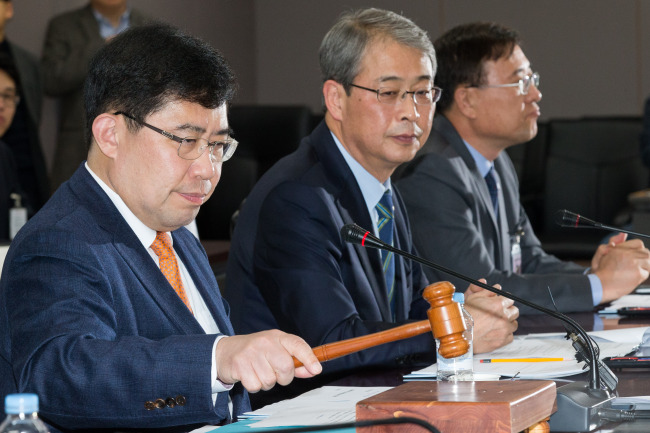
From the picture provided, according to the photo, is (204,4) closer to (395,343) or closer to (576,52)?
(576,52)

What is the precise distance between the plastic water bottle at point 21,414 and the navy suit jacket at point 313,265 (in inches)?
41.4

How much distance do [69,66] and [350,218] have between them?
3.64 m

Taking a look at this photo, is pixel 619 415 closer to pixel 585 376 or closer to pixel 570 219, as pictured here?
pixel 585 376

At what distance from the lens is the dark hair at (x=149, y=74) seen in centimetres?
163

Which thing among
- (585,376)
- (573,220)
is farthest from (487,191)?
(585,376)

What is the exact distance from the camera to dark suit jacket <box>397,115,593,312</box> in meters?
2.66

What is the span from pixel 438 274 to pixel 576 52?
18.1 feet

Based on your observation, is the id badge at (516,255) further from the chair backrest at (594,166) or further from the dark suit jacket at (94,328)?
the chair backrest at (594,166)

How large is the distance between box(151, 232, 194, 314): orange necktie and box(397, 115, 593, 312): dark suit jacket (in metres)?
1.14

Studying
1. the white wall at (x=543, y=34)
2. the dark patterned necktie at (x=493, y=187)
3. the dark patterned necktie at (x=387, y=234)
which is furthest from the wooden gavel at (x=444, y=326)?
the white wall at (x=543, y=34)

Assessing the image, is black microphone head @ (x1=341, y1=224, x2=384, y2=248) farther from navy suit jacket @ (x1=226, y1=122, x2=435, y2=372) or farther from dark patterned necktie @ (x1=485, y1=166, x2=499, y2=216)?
dark patterned necktie @ (x1=485, y1=166, x2=499, y2=216)

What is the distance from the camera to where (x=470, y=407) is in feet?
4.15

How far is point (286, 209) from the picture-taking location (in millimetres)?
2279

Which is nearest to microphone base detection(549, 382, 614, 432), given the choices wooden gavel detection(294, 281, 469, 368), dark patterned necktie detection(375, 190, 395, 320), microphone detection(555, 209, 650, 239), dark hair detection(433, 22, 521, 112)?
wooden gavel detection(294, 281, 469, 368)
